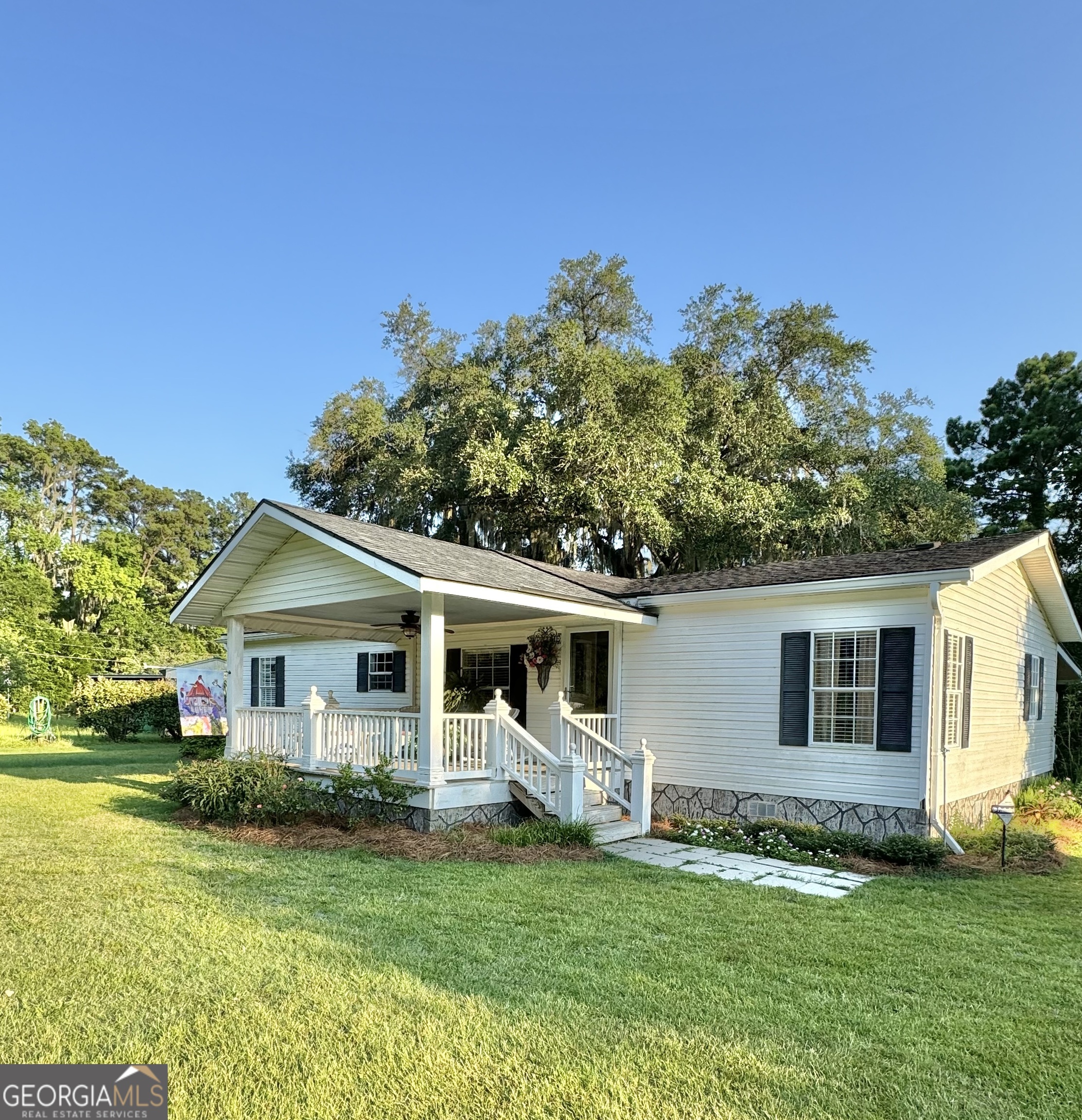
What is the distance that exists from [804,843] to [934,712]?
220cm

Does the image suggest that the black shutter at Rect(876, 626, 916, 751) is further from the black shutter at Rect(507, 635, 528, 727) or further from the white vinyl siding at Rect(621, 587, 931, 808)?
the black shutter at Rect(507, 635, 528, 727)

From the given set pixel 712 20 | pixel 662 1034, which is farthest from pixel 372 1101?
pixel 712 20

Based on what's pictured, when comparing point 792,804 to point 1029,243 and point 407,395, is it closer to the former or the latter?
point 1029,243

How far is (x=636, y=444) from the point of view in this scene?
19.8 m

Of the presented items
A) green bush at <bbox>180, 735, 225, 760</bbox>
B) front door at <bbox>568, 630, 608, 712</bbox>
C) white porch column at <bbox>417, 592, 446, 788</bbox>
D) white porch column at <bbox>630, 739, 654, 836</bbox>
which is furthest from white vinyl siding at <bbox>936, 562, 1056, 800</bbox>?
green bush at <bbox>180, 735, 225, 760</bbox>

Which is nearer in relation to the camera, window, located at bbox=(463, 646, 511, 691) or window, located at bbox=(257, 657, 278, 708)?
window, located at bbox=(463, 646, 511, 691)

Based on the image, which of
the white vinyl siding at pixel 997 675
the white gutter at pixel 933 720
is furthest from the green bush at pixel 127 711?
the white vinyl siding at pixel 997 675

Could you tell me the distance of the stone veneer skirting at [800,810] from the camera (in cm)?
875

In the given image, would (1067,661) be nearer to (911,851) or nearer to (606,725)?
(911,851)

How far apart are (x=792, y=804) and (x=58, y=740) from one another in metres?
19.6

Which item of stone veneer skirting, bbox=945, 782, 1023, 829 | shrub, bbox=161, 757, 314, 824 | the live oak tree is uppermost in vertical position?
the live oak tree

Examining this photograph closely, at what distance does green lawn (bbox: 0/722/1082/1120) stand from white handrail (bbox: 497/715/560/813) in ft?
6.11

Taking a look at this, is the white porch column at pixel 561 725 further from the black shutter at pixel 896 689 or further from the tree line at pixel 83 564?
the tree line at pixel 83 564

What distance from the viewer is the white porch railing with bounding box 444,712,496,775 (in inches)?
362
